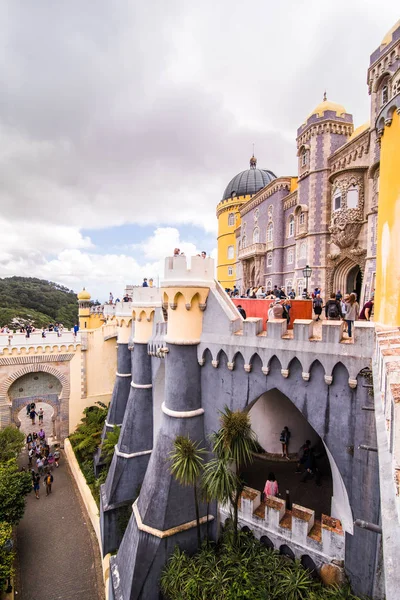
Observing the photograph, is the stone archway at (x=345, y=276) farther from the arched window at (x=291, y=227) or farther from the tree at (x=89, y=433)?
the tree at (x=89, y=433)

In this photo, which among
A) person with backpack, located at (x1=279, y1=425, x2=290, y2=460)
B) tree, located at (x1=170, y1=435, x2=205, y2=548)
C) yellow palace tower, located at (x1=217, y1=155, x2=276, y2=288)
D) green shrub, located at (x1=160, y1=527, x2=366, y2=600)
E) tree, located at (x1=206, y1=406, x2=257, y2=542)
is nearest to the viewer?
green shrub, located at (x1=160, y1=527, x2=366, y2=600)

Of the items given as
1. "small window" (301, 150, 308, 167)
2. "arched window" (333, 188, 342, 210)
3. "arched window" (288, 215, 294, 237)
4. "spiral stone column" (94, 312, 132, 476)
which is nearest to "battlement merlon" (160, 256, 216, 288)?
"spiral stone column" (94, 312, 132, 476)

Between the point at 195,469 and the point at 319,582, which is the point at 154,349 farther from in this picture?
the point at 319,582

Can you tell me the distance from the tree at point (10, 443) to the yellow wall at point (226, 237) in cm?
2836

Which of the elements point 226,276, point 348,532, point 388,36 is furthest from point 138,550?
point 226,276

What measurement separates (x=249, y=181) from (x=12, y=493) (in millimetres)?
37483

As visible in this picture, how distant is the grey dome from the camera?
3797 cm

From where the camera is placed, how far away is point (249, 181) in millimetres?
38250

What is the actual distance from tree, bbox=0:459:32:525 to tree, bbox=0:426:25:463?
3040 mm

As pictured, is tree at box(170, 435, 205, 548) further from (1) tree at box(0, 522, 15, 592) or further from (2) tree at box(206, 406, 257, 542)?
(1) tree at box(0, 522, 15, 592)

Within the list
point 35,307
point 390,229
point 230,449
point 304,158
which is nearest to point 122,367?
point 230,449

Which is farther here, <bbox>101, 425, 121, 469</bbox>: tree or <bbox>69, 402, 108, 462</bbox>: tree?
<bbox>69, 402, 108, 462</bbox>: tree

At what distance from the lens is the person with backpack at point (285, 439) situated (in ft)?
37.0

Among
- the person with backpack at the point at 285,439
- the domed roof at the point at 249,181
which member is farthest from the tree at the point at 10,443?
the domed roof at the point at 249,181
